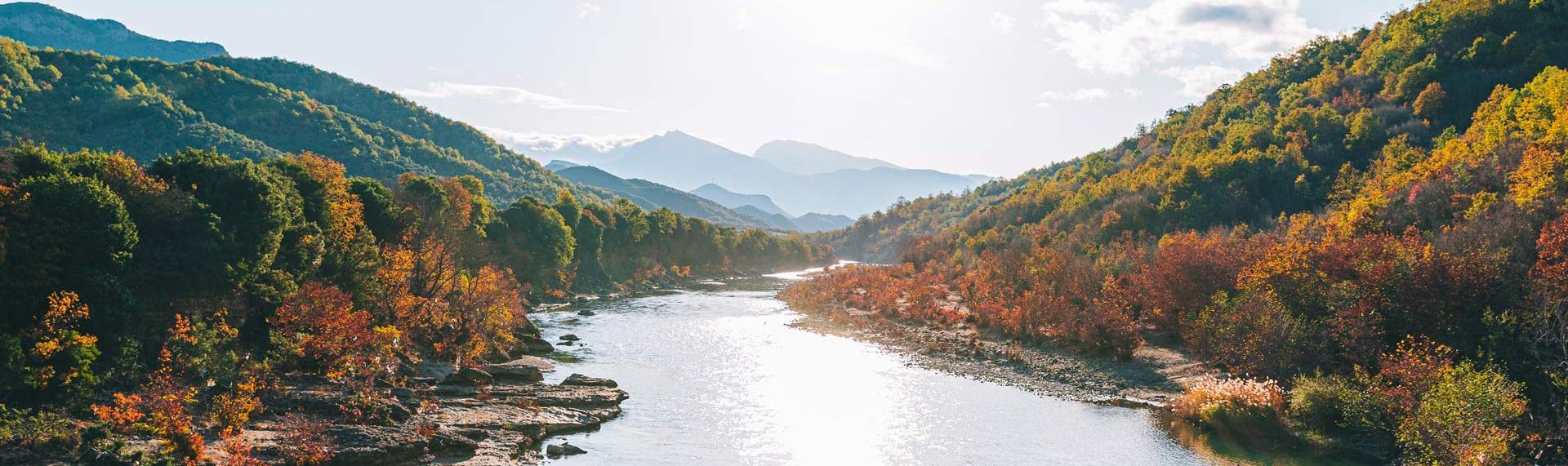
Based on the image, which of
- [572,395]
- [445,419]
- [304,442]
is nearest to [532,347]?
[572,395]

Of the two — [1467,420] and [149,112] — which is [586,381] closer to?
[1467,420]

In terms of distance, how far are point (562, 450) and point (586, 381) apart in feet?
40.1

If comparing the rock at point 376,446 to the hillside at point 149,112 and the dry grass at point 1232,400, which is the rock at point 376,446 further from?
the hillside at point 149,112

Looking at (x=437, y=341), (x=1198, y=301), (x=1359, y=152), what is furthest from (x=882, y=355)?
(x=1359, y=152)

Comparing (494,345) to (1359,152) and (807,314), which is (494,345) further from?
(1359,152)

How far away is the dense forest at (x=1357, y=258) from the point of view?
32781 millimetres

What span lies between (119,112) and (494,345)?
149 metres

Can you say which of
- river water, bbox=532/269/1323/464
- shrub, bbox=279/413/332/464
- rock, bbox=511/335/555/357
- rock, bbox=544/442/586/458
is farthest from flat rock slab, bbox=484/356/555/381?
shrub, bbox=279/413/332/464

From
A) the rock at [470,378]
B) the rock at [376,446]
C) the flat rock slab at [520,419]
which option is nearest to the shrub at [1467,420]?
the flat rock slab at [520,419]

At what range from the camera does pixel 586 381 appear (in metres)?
46.3

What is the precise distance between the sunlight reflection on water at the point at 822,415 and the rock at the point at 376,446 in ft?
20.2

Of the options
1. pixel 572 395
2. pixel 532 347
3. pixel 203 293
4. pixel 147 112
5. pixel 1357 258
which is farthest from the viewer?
pixel 147 112

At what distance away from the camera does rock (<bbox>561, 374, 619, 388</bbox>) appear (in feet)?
151

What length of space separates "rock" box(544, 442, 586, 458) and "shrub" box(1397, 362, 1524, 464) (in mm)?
33667
